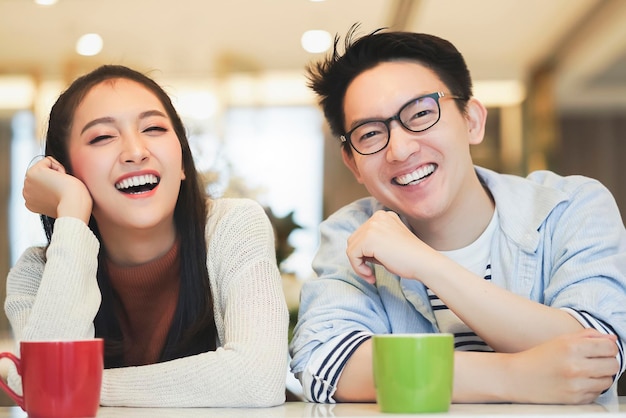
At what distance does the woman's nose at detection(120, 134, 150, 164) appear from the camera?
1.50 metres

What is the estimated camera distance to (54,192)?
152cm

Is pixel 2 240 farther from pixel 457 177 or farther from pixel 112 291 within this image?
pixel 457 177

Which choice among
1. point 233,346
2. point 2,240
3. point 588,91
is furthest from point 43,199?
point 588,91

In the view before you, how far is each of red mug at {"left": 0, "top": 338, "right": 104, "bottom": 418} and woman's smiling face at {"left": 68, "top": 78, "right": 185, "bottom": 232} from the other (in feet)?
1.82

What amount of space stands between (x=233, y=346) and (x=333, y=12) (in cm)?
348

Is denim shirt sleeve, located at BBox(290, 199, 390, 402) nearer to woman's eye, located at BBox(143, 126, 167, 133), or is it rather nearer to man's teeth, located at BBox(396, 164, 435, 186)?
man's teeth, located at BBox(396, 164, 435, 186)

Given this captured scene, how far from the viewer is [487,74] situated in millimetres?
4875

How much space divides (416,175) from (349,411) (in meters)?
0.54

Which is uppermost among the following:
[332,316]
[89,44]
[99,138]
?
[89,44]

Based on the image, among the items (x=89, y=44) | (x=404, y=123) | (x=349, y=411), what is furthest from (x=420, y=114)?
(x=89, y=44)

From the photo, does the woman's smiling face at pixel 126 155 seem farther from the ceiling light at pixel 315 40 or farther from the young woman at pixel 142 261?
the ceiling light at pixel 315 40

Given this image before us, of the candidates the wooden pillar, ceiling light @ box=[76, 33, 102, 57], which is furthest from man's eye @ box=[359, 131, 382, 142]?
ceiling light @ box=[76, 33, 102, 57]

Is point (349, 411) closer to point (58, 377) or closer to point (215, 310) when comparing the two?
point (58, 377)

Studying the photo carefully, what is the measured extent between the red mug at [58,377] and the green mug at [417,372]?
1.17 feet
